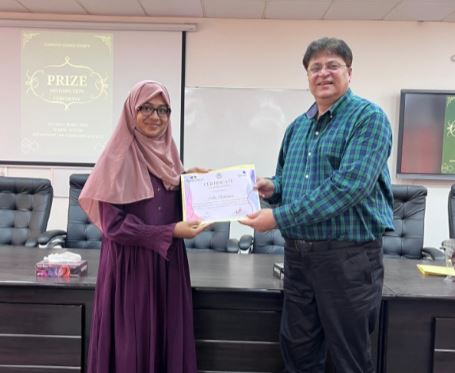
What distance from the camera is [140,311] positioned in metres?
1.35

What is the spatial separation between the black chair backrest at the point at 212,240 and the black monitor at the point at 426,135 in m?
1.85

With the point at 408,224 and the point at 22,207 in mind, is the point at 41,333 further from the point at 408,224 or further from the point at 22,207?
the point at 408,224

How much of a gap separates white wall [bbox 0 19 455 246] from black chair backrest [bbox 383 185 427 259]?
3.44 feet

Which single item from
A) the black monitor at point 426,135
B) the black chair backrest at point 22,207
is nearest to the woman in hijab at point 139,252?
the black chair backrest at point 22,207

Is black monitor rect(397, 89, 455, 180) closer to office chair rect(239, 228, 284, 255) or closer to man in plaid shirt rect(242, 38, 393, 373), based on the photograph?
office chair rect(239, 228, 284, 255)

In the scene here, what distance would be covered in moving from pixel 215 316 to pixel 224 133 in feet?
7.67

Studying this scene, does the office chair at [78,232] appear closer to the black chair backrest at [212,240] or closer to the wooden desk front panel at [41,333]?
the black chair backrest at [212,240]

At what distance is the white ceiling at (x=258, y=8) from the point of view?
3.17 metres

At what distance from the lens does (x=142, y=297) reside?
1354 millimetres

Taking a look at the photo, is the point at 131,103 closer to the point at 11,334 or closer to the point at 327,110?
the point at 327,110

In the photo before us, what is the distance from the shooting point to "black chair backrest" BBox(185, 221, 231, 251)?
269 cm

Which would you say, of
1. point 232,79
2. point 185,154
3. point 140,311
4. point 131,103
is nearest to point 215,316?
point 140,311

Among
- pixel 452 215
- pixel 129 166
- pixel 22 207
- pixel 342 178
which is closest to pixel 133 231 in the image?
pixel 129 166

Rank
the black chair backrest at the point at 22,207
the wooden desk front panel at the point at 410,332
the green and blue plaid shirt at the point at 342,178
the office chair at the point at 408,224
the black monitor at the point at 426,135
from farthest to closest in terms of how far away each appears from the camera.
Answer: the black monitor at the point at 426,135 < the black chair backrest at the point at 22,207 < the office chair at the point at 408,224 < the wooden desk front panel at the point at 410,332 < the green and blue plaid shirt at the point at 342,178
